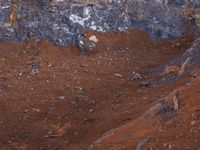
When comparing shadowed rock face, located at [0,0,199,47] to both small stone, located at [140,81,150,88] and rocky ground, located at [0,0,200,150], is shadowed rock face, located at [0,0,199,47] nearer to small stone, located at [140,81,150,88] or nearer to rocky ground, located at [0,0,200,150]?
rocky ground, located at [0,0,200,150]

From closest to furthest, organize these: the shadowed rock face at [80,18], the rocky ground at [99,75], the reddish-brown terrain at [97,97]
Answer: the reddish-brown terrain at [97,97] < the rocky ground at [99,75] < the shadowed rock face at [80,18]

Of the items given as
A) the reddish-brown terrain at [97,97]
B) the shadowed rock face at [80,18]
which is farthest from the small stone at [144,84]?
the shadowed rock face at [80,18]

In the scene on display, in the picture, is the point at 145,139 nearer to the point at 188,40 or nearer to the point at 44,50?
the point at 44,50

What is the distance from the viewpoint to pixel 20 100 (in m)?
15.2

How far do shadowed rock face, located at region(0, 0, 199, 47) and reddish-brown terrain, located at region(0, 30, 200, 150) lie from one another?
602mm

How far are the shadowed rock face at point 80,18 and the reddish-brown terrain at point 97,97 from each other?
1.98 ft

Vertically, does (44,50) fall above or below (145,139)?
below

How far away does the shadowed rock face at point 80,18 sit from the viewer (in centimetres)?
2034

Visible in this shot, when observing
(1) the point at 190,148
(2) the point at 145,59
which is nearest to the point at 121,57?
(2) the point at 145,59

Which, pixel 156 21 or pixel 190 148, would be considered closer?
pixel 190 148

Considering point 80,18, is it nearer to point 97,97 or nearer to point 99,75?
point 99,75

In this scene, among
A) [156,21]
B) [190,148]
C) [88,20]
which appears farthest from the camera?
[156,21]

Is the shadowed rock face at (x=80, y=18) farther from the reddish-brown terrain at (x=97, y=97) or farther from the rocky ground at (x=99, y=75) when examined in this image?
the reddish-brown terrain at (x=97, y=97)

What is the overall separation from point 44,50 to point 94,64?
2.41 m
